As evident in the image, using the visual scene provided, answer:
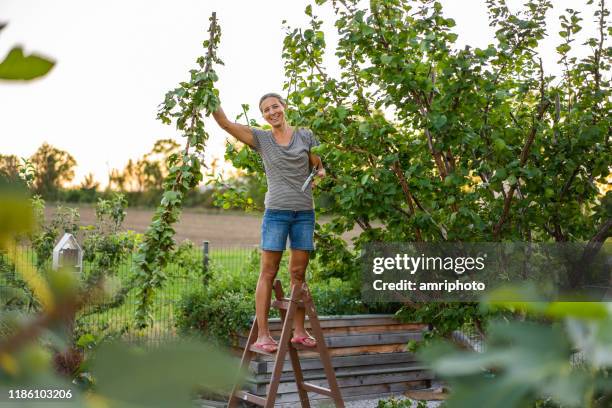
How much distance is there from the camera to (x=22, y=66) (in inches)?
7.6

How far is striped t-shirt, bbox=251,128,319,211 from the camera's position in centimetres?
403

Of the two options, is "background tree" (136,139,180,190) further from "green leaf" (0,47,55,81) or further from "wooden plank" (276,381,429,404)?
"green leaf" (0,47,55,81)

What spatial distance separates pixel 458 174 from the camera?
381cm

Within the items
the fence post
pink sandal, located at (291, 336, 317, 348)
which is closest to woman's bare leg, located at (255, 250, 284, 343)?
pink sandal, located at (291, 336, 317, 348)

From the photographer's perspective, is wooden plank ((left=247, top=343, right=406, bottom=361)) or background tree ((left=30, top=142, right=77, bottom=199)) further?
wooden plank ((left=247, top=343, right=406, bottom=361))

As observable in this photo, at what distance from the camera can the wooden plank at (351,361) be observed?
4.92 meters

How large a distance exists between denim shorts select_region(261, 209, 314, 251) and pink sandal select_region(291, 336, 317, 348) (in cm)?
53

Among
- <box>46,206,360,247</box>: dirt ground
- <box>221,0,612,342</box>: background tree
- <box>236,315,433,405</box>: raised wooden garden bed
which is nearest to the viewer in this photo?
<box>221,0,612,342</box>: background tree

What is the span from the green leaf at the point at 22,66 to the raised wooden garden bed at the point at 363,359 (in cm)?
494

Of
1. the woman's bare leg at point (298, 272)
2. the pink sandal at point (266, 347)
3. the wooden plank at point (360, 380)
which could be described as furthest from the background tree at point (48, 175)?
the wooden plank at point (360, 380)

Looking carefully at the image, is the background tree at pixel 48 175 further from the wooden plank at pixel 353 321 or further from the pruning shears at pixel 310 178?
the wooden plank at pixel 353 321

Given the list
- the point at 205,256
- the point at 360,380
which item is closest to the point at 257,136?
the point at 360,380

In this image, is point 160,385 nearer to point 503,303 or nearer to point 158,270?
point 503,303

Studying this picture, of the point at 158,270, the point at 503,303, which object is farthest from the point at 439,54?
the point at 503,303
